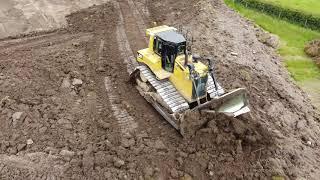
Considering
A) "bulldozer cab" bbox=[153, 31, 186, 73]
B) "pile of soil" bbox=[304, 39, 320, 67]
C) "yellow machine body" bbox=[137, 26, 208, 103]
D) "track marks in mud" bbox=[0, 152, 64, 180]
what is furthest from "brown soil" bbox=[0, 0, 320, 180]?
"pile of soil" bbox=[304, 39, 320, 67]

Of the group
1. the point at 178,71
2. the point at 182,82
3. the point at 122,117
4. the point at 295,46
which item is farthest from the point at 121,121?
the point at 295,46

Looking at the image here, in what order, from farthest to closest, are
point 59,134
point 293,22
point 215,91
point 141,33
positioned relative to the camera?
point 293,22 < point 141,33 < point 215,91 < point 59,134

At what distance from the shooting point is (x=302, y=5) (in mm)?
28750

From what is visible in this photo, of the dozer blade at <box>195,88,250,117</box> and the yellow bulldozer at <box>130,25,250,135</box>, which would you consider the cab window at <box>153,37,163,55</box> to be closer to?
the yellow bulldozer at <box>130,25,250,135</box>

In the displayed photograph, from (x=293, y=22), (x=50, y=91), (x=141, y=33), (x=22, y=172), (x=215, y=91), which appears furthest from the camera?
(x=293, y=22)

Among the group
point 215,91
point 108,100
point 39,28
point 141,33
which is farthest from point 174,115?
point 39,28

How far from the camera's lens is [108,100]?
54.0ft

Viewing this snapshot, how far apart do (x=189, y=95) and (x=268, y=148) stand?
3390 millimetres

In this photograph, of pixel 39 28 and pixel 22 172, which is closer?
pixel 22 172

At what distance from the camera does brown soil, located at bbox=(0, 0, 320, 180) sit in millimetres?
13367

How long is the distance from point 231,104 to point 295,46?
445 inches

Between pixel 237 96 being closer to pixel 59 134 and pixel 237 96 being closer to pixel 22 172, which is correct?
pixel 59 134

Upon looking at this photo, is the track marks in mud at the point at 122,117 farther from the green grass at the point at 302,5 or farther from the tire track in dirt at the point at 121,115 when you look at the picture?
the green grass at the point at 302,5

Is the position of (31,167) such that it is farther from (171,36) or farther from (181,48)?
(171,36)
